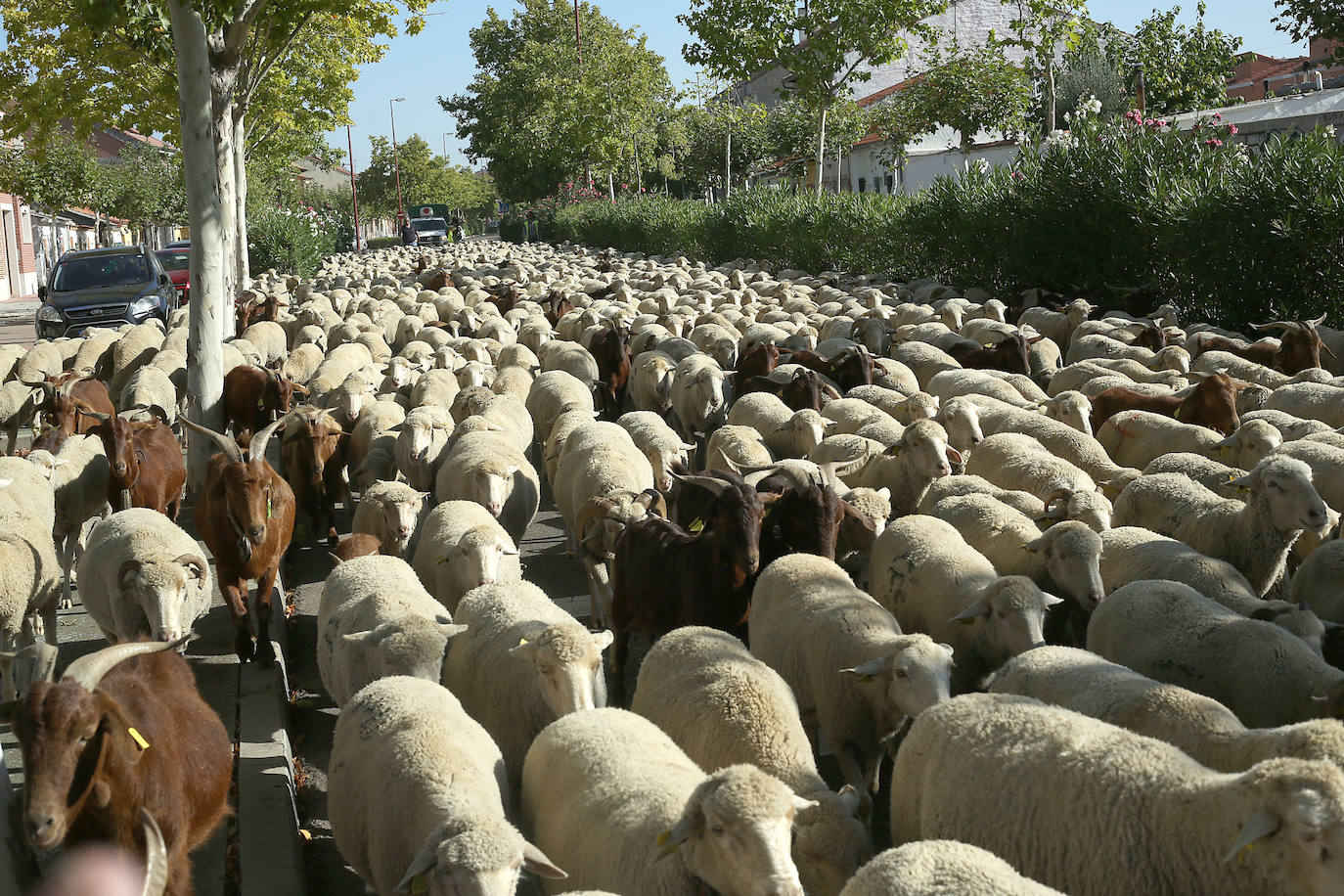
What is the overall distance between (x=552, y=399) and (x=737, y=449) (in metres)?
3.06

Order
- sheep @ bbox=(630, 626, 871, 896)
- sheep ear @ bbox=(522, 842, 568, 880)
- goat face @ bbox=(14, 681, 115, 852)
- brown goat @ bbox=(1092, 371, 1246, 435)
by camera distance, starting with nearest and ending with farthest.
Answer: goat face @ bbox=(14, 681, 115, 852), sheep ear @ bbox=(522, 842, 568, 880), sheep @ bbox=(630, 626, 871, 896), brown goat @ bbox=(1092, 371, 1246, 435)

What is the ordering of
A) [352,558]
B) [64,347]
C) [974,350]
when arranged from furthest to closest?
1. [64,347]
2. [974,350]
3. [352,558]

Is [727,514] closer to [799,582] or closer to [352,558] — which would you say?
[799,582]

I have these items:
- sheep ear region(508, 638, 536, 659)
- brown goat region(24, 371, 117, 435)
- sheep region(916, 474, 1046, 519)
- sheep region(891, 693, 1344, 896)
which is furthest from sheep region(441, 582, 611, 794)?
brown goat region(24, 371, 117, 435)

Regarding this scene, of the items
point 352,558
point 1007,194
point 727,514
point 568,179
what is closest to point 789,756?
point 727,514

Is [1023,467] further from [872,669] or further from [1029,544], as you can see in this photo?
[872,669]

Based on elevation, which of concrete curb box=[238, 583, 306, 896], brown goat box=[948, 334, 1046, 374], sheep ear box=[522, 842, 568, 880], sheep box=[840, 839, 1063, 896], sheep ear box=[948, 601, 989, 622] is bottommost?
concrete curb box=[238, 583, 306, 896]

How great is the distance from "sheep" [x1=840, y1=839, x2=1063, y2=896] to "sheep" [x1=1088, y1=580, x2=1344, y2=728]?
198cm

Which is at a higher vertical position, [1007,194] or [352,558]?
[1007,194]

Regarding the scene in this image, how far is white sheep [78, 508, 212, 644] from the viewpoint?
6.15 metres

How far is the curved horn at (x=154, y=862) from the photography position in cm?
337

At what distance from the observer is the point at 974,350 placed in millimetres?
13398

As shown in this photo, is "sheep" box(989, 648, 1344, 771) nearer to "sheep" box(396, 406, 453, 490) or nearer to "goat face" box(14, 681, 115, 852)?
"goat face" box(14, 681, 115, 852)

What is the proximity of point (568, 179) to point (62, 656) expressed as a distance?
197 feet
